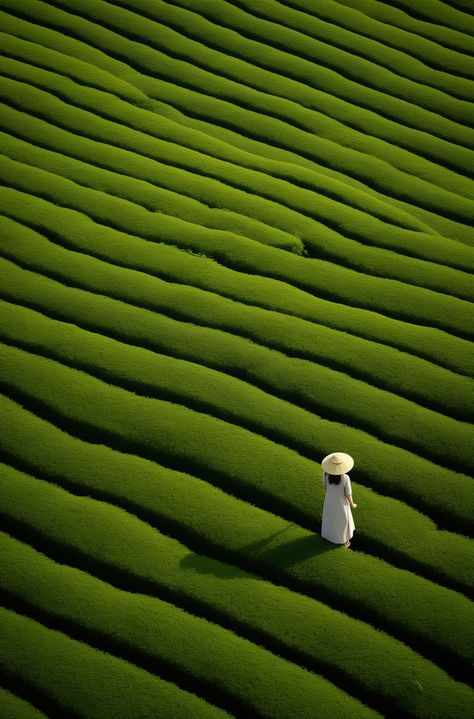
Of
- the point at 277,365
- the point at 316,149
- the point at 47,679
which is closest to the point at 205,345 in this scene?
the point at 277,365

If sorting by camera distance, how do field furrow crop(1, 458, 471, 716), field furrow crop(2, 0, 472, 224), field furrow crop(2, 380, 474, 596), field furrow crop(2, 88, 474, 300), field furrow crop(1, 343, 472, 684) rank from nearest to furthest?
field furrow crop(1, 458, 471, 716) < field furrow crop(1, 343, 472, 684) < field furrow crop(2, 380, 474, 596) < field furrow crop(2, 88, 474, 300) < field furrow crop(2, 0, 472, 224)

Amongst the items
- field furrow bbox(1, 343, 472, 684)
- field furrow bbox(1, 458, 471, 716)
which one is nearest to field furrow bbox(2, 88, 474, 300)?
field furrow bbox(1, 343, 472, 684)

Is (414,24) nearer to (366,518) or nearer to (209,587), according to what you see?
(366,518)

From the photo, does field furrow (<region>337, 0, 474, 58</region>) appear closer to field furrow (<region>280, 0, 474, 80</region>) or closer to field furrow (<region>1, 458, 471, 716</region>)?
field furrow (<region>280, 0, 474, 80</region>)

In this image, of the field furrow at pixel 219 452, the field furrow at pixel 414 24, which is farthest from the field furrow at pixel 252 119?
the field furrow at pixel 219 452

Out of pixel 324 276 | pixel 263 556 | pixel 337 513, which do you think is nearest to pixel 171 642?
pixel 263 556

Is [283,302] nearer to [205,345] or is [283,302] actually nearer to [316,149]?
[205,345]
